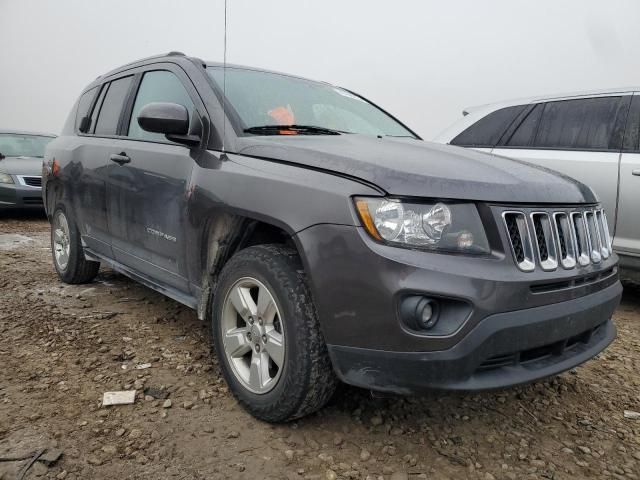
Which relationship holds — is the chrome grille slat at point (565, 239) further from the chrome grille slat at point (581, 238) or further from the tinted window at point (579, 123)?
the tinted window at point (579, 123)

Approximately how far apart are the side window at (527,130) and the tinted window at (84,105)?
11.2 feet

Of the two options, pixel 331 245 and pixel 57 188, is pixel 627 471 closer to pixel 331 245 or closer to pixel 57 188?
pixel 331 245

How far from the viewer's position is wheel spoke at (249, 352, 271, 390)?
82.2 inches

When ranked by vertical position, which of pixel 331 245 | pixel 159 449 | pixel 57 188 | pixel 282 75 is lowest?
pixel 159 449

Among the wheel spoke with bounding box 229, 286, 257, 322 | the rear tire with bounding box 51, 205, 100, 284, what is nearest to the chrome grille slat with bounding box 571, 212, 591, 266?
the wheel spoke with bounding box 229, 286, 257, 322

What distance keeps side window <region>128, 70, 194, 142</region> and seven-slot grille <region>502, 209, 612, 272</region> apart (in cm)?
167

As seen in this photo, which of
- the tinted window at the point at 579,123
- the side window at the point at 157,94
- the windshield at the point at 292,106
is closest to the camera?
the windshield at the point at 292,106

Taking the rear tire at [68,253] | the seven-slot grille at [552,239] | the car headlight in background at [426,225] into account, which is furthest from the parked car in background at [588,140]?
the rear tire at [68,253]

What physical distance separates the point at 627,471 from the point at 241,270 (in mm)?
1670

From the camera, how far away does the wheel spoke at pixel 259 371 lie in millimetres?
2088

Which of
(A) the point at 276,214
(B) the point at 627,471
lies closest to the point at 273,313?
(A) the point at 276,214

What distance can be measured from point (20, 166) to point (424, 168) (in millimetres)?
8138

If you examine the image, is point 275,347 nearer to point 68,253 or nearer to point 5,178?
point 68,253

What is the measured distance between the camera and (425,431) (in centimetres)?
212
